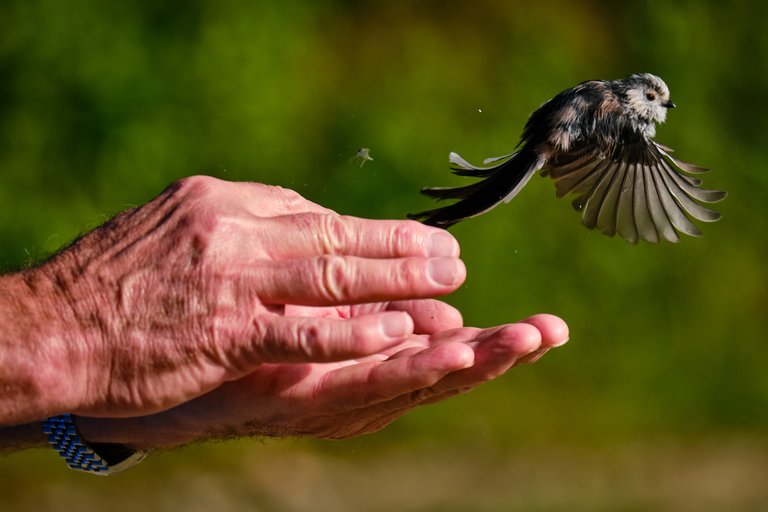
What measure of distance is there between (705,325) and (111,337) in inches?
118

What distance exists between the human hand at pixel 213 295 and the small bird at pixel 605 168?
76cm

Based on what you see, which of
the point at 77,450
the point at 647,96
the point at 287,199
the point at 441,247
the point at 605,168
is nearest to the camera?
the point at 441,247

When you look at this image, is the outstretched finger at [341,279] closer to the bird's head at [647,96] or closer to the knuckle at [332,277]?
the knuckle at [332,277]

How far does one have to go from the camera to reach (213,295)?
1670mm

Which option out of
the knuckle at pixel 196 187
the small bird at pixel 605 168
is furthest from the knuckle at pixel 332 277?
the small bird at pixel 605 168

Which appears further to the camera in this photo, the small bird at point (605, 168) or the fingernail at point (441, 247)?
the small bird at point (605, 168)

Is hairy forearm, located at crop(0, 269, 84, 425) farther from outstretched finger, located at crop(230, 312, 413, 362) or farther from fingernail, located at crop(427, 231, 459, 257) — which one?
fingernail, located at crop(427, 231, 459, 257)

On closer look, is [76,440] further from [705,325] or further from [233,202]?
[705,325]

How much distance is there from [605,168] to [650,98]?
254mm

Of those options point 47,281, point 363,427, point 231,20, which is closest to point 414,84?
point 231,20

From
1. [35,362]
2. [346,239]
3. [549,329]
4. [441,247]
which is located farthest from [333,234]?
[35,362]

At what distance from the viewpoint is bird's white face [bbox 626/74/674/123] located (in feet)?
8.37

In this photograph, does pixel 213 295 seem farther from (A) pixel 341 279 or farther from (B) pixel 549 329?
(B) pixel 549 329

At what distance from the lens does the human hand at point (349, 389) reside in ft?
5.93
